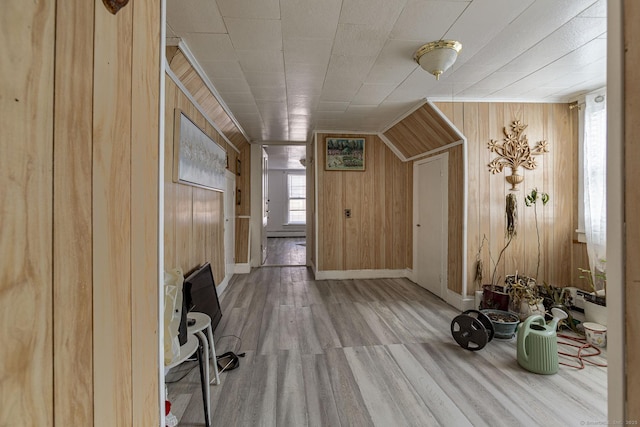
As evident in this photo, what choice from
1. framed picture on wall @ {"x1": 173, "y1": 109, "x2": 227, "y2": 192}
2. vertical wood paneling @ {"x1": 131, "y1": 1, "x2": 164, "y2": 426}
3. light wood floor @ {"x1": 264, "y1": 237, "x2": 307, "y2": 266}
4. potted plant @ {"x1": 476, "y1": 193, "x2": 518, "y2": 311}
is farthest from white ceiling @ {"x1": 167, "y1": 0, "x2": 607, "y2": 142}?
light wood floor @ {"x1": 264, "y1": 237, "x2": 307, "y2": 266}

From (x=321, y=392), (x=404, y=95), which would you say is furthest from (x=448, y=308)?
(x=404, y=95)

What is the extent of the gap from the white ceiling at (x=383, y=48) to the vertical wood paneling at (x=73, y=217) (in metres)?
1.32

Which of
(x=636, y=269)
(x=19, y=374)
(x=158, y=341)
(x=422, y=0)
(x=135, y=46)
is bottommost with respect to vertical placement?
(x=158, y=341)

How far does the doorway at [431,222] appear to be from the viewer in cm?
346

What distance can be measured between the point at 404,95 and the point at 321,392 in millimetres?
2865

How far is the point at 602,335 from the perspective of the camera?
2.26 m

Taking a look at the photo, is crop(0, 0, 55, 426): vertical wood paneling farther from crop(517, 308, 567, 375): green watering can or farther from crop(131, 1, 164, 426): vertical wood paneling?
crop(517, 308, 567, 375): green watering can

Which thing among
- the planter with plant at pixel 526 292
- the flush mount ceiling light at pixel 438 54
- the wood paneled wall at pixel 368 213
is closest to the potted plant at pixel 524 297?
the planter with plant at pixel 526 292

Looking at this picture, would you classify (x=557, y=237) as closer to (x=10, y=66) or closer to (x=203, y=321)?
(x=203, y=321)

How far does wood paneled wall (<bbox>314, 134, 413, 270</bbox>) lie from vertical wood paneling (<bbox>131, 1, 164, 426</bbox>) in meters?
3.52

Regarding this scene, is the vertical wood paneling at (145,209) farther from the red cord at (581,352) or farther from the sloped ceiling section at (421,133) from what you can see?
the sloped ceiling section at (421,133)

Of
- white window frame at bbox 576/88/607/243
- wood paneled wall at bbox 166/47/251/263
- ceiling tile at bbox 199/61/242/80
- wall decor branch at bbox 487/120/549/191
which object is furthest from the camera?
wall decor branch at bbox 487/120/549/191

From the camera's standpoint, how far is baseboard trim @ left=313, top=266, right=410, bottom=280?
4328 millimetres

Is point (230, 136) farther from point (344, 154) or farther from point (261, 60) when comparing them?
point (261, 60)
